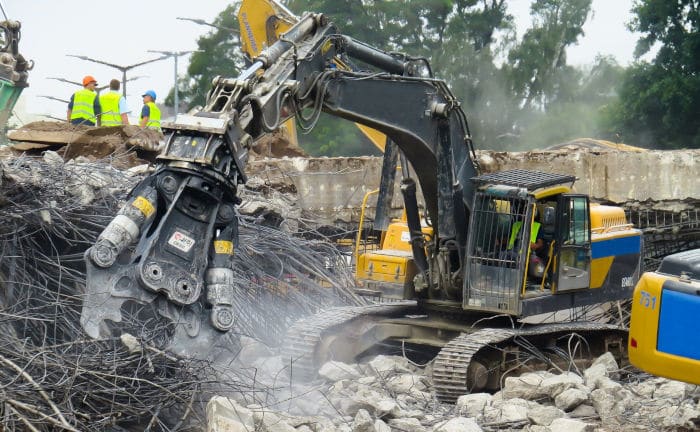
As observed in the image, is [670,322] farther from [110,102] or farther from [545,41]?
[545,41]

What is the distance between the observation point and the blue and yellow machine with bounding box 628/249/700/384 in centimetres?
615

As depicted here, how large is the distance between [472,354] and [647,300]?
8.55ft

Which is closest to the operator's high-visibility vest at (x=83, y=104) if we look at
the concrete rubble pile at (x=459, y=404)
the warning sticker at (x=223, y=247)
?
the concrete rubble pile at (x=459, y=404)

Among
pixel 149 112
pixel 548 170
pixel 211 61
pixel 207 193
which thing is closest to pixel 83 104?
pixel 149 112

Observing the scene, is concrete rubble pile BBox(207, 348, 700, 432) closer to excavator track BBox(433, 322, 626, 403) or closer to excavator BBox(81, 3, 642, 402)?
excavator track BBox(433, 322, 626, 403)

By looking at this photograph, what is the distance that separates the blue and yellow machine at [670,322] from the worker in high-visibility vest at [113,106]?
29.9 feet

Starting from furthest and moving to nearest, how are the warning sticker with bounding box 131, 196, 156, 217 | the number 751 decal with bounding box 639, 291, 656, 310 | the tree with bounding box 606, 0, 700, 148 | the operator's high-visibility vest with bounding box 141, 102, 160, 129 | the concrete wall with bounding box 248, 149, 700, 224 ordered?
the tree with bounding box 606, 0, 700, 148, the operator's high-visibility vest with bounding box 141, 102, 160, 129, the concrete wall with bounding box 248, 149, 700, 224, the warning sticker with bounding box 131, 196, 156, 217, the number 751 decal with bounding box 639, 291, 656, 310

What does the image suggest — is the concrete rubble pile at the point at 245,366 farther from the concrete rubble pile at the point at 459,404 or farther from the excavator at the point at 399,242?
the excavator at the point at 399,242

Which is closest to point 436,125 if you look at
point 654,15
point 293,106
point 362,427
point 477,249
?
point 477,249

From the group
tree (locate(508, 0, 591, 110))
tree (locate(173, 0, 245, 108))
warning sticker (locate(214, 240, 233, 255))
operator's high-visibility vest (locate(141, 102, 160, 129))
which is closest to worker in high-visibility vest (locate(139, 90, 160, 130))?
operator's high-visibility vest (locate(141, 102, 160, 129))

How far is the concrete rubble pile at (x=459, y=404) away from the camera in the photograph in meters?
6.81

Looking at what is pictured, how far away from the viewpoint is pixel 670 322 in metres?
6.26

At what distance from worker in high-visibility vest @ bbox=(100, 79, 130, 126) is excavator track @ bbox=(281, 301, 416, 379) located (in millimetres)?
5296

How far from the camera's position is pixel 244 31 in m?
14.5
